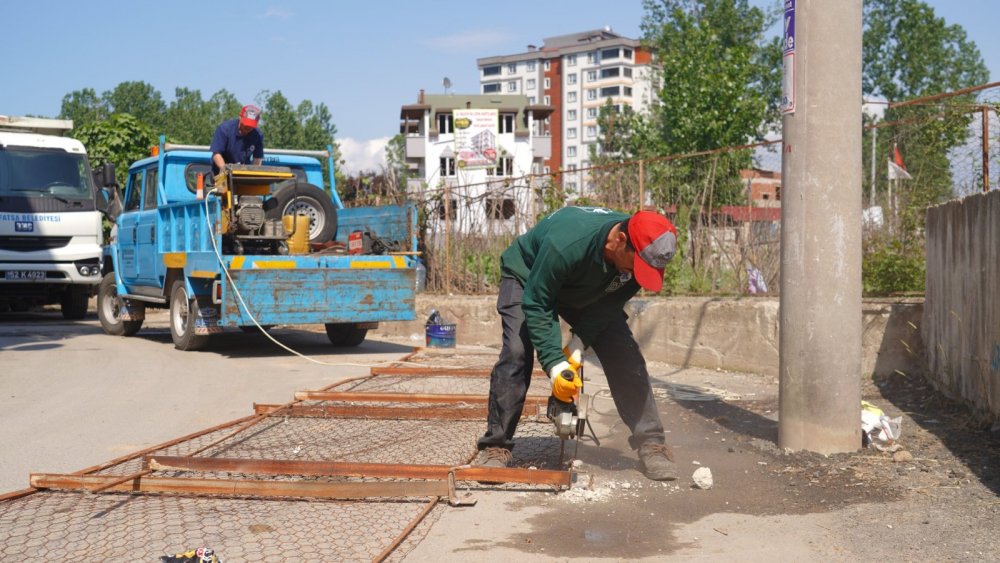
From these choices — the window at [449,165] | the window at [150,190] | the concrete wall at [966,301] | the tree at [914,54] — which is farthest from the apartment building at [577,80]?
the concrete wall at [966,301]

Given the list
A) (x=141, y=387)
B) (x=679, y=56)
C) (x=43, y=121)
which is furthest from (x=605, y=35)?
(x=141, y=387)

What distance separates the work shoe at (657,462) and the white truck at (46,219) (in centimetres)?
1200

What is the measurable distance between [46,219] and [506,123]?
232ft

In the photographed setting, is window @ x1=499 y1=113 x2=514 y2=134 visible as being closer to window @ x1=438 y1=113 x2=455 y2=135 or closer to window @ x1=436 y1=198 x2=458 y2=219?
window @ x1=438 y1=113 x2=455 y2=135

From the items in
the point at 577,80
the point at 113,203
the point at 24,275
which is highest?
the point at 577,80

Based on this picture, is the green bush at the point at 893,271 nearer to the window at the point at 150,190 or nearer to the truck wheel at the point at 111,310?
the window at the point at 150,190

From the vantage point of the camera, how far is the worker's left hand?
479 cm

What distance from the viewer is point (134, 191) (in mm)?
12523

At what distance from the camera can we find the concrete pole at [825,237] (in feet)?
18.4

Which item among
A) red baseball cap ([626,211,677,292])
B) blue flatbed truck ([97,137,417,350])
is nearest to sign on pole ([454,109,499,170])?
blue flatbed truck ([97,137,417,350])

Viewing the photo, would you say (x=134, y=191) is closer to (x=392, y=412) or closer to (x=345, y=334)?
(x=345, y=334)

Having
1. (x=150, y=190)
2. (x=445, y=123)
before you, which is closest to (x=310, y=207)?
(x=150, y=190)

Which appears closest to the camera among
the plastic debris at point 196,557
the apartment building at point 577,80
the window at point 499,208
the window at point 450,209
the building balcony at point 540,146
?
the plastic debris at point 196,557

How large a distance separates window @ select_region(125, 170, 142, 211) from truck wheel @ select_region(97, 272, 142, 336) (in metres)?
1.16
